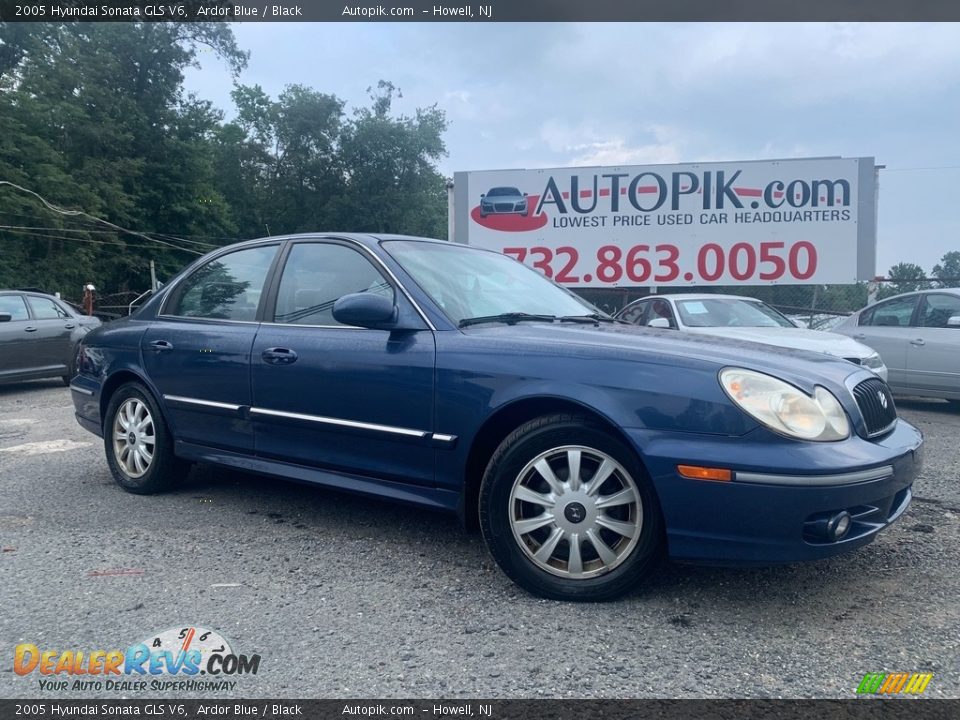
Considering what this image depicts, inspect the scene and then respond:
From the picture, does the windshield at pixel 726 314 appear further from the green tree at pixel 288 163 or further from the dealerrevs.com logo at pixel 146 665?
the green tree at pixel 288 163

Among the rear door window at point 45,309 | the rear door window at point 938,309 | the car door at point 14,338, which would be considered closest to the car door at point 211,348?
the car door at point 14,338

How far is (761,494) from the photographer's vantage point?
2.68 metres

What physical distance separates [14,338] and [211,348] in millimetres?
7729

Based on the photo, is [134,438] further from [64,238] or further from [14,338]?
[64,238]

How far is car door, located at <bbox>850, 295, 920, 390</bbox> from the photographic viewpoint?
8.47 meters

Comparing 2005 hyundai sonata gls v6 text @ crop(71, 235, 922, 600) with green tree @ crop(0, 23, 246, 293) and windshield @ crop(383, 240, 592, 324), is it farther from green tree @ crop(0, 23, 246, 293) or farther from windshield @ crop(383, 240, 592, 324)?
green tree @ crop(0, 23, 246, 293)

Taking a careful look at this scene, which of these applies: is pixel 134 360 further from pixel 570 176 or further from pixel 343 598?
pixel 570 176

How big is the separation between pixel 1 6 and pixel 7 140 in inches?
262

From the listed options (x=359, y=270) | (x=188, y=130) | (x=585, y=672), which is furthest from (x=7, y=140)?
(x=585, y=672)

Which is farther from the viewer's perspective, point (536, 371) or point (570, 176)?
point (570, 176)

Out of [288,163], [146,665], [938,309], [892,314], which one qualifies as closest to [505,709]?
[146,665]

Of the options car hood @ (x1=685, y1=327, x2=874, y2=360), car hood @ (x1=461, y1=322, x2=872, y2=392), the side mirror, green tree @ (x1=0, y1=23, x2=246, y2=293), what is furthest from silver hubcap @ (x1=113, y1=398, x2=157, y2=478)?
green tree @ (x1=0, y1=23, x2=246, y2=293)

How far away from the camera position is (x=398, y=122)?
42.4 m

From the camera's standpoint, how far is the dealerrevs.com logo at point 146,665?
245cm
